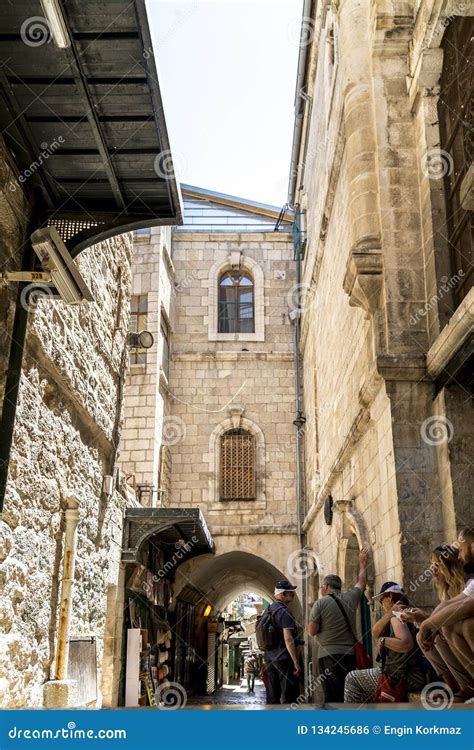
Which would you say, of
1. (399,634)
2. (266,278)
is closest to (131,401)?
(266,278)

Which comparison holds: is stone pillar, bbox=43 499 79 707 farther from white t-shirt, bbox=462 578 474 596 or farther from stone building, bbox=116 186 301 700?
stone building, bbox=116 186 301 700

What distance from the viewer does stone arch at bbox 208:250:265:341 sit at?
18438mm

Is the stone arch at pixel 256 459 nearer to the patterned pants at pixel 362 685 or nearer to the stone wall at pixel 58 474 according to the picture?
the stone wall at pixel 58 474

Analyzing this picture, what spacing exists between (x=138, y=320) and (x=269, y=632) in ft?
33.7

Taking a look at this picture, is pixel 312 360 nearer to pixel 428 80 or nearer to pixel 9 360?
pixel 428 80

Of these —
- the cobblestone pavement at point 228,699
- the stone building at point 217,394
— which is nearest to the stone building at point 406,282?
the cobblestone pavement at point 228,699

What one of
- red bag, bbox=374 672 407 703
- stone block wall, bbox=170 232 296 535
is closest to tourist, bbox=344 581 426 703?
red bag, bbox=374 672 407 703

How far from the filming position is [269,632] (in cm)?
702

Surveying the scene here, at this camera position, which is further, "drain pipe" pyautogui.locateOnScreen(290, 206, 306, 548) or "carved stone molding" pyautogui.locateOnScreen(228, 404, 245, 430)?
"carved stone molding" pyautogui.locateOnScreen(228, 404, 245, 430)

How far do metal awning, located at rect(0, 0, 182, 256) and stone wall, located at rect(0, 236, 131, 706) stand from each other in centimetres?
92

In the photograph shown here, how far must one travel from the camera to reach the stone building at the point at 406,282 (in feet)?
20.3

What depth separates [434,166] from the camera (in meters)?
7.04

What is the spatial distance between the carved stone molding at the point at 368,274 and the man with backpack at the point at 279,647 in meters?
2.81

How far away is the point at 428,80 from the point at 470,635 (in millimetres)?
5373
